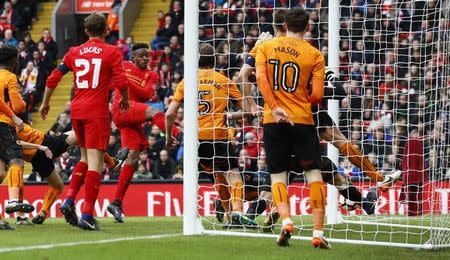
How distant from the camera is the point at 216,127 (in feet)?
40.0

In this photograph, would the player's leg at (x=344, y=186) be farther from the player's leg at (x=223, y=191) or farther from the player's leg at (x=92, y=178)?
the player's leg at (x=92, y=178)

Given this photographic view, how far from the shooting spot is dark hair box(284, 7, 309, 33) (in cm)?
981

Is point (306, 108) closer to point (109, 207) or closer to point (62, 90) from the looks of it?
point (109, 207)

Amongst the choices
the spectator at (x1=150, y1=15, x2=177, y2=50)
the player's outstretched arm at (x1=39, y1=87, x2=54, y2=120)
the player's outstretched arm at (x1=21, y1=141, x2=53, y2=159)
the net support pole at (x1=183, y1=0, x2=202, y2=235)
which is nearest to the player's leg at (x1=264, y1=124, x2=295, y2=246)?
the net support pole at (x1=183, y1=0, x2=202, y2=235)

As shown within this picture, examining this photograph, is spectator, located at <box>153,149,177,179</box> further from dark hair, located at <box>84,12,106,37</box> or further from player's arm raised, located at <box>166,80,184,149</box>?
dark hair, located at <box>84,12,106,37</box>

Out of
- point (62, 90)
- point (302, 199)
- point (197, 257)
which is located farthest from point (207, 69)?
point (62, 90)

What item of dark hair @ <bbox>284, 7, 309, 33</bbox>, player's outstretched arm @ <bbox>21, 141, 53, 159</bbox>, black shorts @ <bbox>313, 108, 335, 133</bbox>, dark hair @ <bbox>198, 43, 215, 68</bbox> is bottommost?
player's outstretched arm @ <bbox>21, 141, 53, 159</bbox>

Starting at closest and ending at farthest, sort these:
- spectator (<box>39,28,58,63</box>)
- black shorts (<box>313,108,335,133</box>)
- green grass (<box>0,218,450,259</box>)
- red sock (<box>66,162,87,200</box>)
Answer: green grass (<box>0,218,450,259</box>) → black shorts (<box>313,108,335,133</box>) → red sock (<box>66,162,87,200</box>) → spectator (<box>39,28,58,63</box>)

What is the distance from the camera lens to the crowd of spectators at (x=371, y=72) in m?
12.4

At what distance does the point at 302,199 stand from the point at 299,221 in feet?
14.0

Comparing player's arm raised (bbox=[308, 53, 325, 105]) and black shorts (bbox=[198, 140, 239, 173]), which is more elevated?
player's arm raised (bbox=[308, 53, 325, 105])

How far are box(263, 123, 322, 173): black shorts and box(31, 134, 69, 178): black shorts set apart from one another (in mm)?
3513

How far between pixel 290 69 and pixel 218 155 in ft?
8.83

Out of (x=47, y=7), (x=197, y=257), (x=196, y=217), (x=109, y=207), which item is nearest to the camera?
(x=197, y=257)
